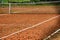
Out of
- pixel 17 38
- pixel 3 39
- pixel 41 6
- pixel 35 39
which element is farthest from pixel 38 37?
pixel 41 6

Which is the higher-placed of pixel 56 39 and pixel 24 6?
pixel 56 39

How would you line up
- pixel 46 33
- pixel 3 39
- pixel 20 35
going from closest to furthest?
pixel 3 39 → pixel 20 35 → pixel 46 33

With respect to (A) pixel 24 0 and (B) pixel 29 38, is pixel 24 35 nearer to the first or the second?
(B) pixel 29 38

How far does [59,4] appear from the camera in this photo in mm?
26141

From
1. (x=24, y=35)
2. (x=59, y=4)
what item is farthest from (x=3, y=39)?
(x=59, y=4)

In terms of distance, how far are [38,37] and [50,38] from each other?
0.50 m

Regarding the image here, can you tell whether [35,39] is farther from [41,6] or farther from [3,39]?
[41,6]

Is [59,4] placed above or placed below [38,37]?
below

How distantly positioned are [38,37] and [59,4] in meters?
18.8

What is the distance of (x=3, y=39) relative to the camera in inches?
294

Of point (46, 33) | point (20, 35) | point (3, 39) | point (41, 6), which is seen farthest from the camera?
point (41, 6)

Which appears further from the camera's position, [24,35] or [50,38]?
[24,35]

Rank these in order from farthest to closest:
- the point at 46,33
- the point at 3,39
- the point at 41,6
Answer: the point at 41,6, the point at 46,33, the point at 3,39

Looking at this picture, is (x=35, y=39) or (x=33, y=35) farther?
(x=33, y=35)
